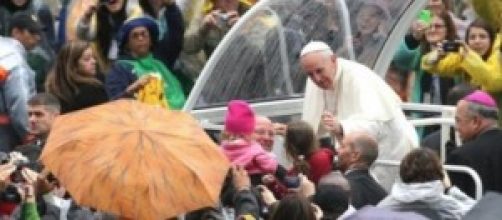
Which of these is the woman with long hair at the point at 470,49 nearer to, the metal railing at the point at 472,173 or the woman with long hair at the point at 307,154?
the metal railing at the point at 472,173

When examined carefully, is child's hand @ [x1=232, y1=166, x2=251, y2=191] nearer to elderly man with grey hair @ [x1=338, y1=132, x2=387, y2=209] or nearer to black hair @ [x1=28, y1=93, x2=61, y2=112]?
elderly man with grey hair @ [x1=338, y1=132, x2=387, y2=209]

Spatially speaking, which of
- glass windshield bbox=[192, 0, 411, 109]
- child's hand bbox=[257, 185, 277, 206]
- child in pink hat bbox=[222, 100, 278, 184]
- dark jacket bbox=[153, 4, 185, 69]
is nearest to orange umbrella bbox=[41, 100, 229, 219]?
child's hand bbox=[257, 185, 277, 206]

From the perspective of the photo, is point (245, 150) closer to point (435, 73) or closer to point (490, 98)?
point (490, 98)

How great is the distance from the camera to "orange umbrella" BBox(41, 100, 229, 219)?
10.8 metres

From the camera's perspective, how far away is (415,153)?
1275cm

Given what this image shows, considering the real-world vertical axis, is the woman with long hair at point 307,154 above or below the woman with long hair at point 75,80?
below

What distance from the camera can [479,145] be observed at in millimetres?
14258

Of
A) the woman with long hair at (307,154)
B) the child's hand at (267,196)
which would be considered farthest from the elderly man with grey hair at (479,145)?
the child's hand at (267,196)

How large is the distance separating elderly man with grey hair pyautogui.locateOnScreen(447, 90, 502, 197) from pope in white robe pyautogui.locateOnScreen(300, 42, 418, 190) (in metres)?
0.45

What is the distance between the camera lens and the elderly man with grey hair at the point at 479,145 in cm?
1423

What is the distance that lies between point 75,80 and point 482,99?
11.6 feet

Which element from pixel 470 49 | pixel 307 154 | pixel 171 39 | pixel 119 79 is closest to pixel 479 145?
pixel 307 154

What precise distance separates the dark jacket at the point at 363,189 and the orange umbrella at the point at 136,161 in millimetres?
2059

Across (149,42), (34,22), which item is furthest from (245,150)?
(34,22)
